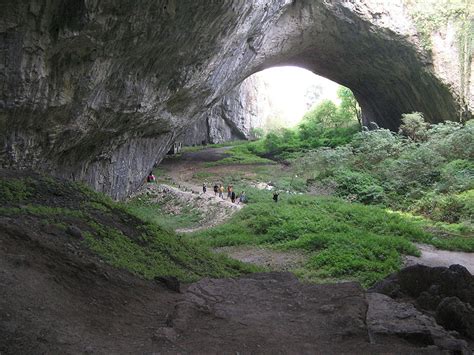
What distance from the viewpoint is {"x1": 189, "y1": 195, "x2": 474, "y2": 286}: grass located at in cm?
1148

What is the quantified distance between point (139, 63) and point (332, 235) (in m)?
7.67

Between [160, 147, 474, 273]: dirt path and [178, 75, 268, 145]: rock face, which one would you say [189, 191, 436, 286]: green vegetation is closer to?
[160, 147, 474, 273]: dirt path

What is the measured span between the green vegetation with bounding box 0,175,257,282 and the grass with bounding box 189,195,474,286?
3363 millimetres

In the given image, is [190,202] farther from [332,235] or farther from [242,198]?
[332,235]

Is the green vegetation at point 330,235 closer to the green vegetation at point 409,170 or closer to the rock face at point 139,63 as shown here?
the green vegetation at point 409,170

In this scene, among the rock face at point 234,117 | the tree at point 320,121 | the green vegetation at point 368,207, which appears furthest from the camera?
the rock face at point 234,117

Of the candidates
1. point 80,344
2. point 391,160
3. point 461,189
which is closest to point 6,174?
point 80,344

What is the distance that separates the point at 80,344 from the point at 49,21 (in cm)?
767

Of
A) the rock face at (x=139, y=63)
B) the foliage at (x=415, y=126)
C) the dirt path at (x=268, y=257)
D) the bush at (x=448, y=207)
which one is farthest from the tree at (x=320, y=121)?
the dirt path at (x=268, y=257)

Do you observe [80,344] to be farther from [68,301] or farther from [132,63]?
[132,63]

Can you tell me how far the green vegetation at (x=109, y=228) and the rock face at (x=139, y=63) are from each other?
3.11 m

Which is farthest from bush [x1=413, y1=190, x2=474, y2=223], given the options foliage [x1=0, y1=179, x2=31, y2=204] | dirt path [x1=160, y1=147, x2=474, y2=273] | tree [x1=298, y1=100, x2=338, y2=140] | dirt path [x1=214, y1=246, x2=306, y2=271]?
tree [x1=298, y1=100, x2=338, y2=140]

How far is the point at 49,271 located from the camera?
4.64 m

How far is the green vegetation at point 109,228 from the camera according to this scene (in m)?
6.18
